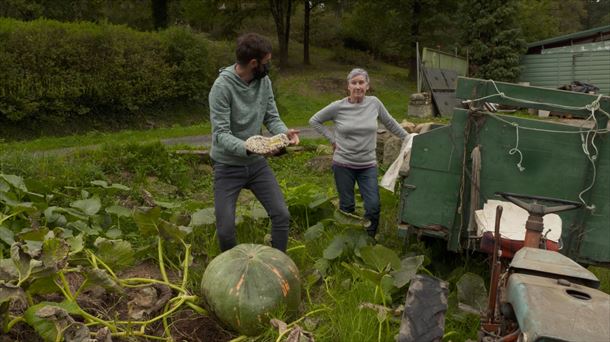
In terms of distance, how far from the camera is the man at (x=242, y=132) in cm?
420

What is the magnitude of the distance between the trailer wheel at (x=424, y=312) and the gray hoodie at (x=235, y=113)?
152 centimetres

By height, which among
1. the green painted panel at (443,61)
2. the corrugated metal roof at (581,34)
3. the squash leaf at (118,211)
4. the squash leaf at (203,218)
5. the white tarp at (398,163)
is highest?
the corrugated metal roof at (581,34)

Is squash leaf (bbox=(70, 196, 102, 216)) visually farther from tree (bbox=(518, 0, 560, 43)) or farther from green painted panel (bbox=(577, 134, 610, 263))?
tree (bbox=(518, 0, 560, 43))

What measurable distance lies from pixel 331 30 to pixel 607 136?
32853 millimetres

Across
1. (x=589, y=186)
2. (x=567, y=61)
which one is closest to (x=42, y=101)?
(x=589, y=186)

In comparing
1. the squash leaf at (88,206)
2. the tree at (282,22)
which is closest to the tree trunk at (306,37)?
the tree at (282,22)

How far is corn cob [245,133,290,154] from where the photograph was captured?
13.4 ft

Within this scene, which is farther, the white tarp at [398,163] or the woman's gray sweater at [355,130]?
the woman's gray sweater at [355,130]

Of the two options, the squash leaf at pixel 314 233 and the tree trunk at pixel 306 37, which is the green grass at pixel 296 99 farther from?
the squash leaf at pixel 314 233

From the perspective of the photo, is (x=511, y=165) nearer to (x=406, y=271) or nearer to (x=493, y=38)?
(x=406, y=271)

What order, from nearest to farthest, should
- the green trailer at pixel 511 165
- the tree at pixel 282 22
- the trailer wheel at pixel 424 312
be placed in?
the trailer wheel at pixel 424 312 → the green trailer at pixel 511 165 → the tree at pixel 282 22

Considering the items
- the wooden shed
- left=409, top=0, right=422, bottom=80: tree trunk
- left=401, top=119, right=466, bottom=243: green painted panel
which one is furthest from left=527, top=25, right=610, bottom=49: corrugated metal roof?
left=401, top=119, right=466, bottom=243: green painted panel

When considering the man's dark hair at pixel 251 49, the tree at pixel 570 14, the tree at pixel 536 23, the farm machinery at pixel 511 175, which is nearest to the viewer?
the farm machinery at pixel 511 175

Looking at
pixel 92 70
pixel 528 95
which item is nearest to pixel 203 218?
pixel 528 95
